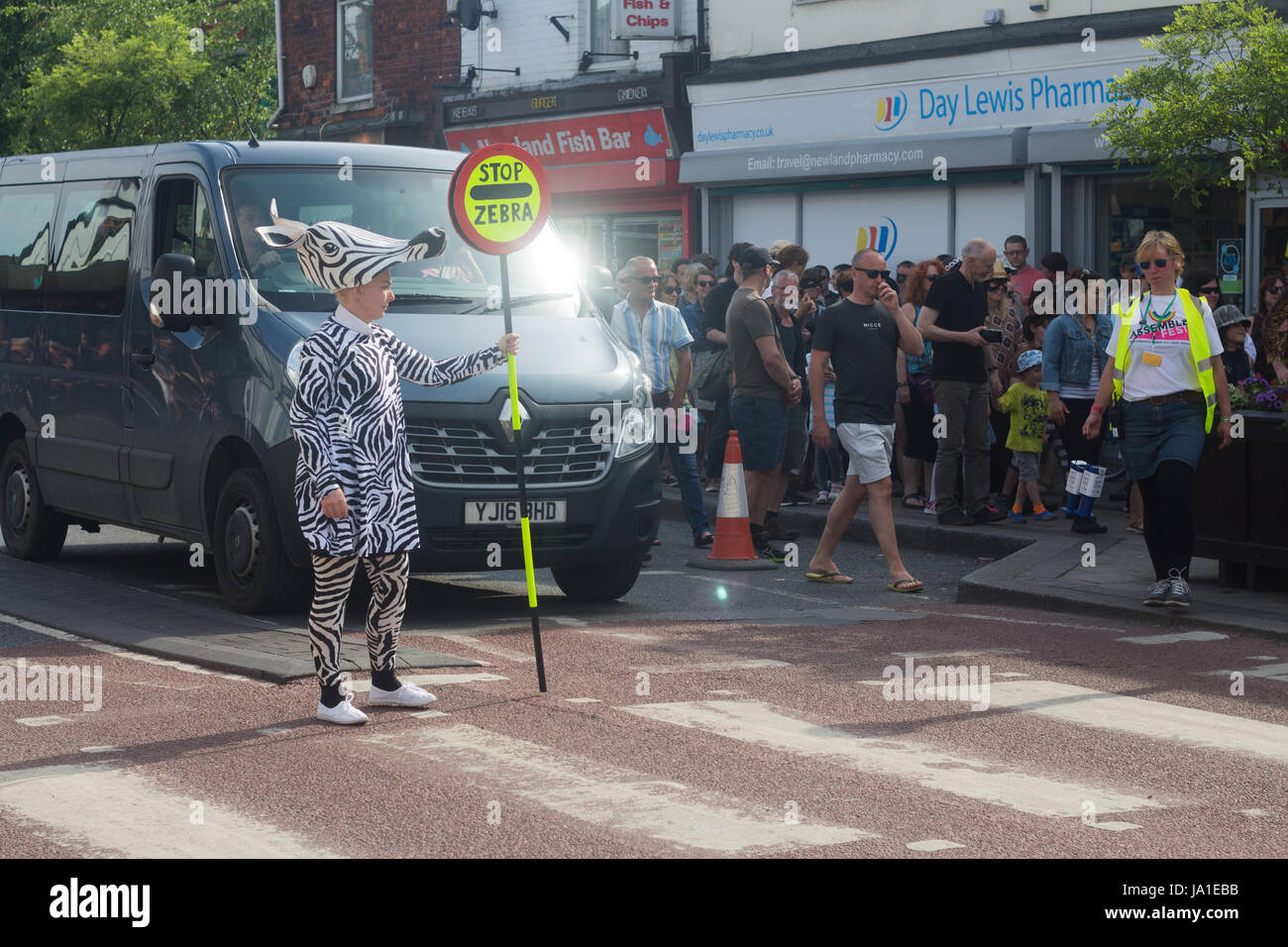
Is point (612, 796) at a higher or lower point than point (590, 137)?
lower

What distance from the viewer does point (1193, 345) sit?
33.8 feet

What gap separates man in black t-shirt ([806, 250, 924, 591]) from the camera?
11.4 metres

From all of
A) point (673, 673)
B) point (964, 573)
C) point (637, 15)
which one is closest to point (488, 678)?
point (673, 673)

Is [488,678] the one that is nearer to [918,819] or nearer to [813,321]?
[918,819]

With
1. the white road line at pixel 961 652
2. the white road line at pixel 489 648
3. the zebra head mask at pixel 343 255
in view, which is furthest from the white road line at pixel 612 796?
the white road line at pixel 961 652

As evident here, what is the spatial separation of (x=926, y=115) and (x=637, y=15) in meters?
4.51

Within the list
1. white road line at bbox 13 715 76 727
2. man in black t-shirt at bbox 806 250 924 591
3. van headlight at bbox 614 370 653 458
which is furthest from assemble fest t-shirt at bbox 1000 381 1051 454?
white road line at bbox 13 715 76 727

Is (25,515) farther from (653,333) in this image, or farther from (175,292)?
(653,333)

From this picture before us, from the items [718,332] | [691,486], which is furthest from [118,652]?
[718,332]

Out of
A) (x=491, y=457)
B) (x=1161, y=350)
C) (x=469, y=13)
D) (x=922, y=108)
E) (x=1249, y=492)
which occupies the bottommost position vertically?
(x=1249, y=492)

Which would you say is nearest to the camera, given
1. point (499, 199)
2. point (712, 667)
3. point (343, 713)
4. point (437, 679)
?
point (343, 713)

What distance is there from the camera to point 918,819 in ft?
19.2

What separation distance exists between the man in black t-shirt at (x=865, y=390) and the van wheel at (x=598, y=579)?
1.54 metres

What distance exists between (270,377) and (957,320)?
19.2 feet
